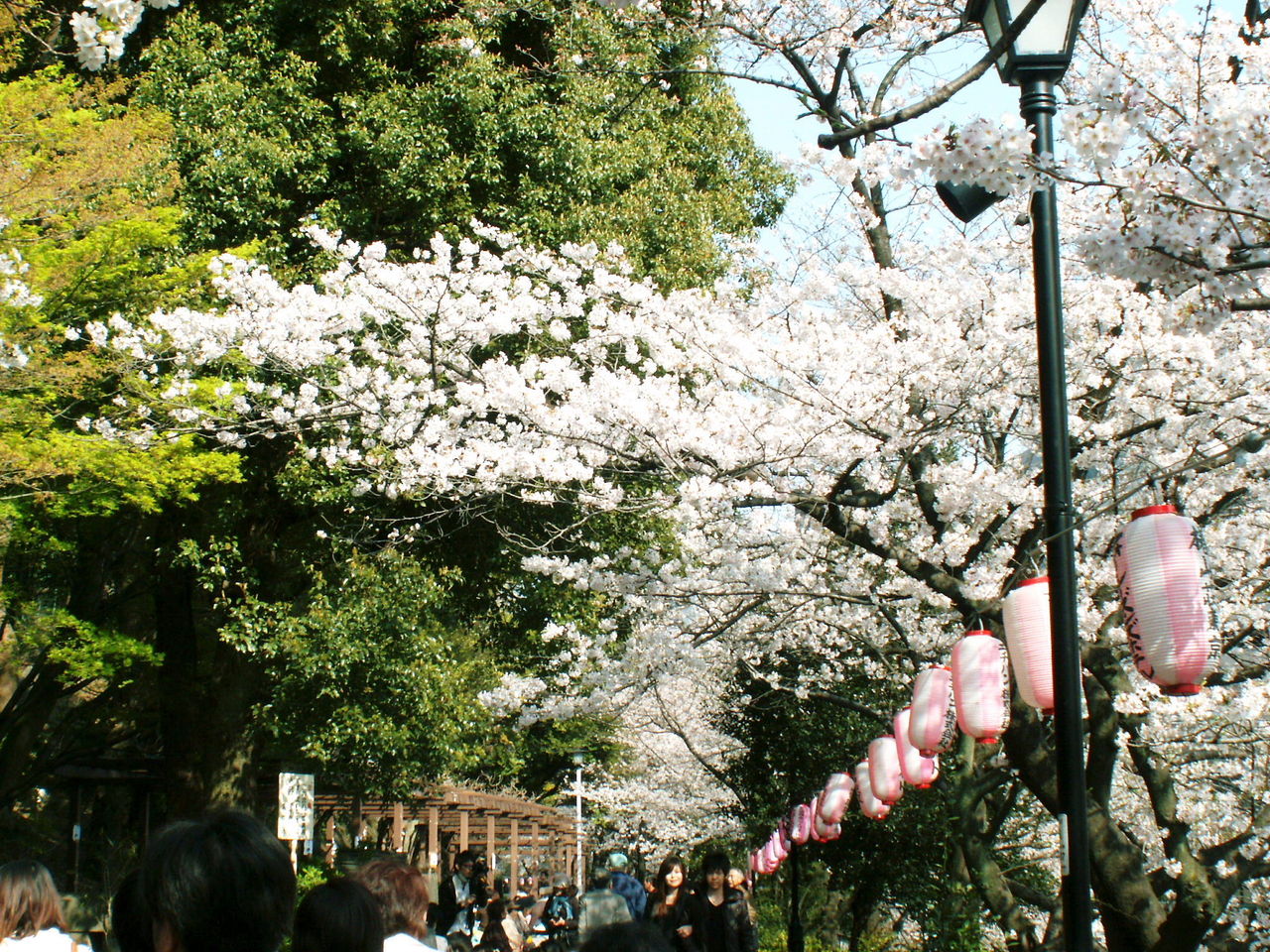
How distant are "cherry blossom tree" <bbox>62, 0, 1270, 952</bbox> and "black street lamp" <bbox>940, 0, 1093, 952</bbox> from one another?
1.06ft

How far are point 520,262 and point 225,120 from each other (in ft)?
11.3

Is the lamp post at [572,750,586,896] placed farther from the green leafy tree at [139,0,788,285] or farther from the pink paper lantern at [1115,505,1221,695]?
the pink paper lantern at [1115,505,1221,695]

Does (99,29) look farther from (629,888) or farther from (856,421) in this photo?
(629,888)

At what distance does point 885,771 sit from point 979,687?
2828mm

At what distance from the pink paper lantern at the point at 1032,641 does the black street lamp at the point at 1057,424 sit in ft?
3.84

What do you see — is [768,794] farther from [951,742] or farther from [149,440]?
[149,440]

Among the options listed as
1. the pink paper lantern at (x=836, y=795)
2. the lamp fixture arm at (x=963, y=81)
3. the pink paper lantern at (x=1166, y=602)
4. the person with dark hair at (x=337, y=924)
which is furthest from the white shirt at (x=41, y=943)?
the pink paper lantern at (x=836, y=795)

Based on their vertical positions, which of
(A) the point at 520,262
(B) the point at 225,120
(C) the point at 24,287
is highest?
(B) the point at 225,120

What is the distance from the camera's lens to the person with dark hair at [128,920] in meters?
2.27

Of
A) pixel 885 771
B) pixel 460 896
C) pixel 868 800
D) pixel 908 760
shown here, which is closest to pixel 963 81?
pixel 908 760

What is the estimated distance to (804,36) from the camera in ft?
29.5

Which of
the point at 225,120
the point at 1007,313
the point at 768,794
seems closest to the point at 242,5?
the point at 225,120

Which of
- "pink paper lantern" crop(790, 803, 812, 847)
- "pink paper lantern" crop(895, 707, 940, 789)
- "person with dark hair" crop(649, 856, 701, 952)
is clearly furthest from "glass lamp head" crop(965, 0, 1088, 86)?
"pink paper lantern" crop(790, 803, 812, 847)

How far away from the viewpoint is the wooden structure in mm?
19797
